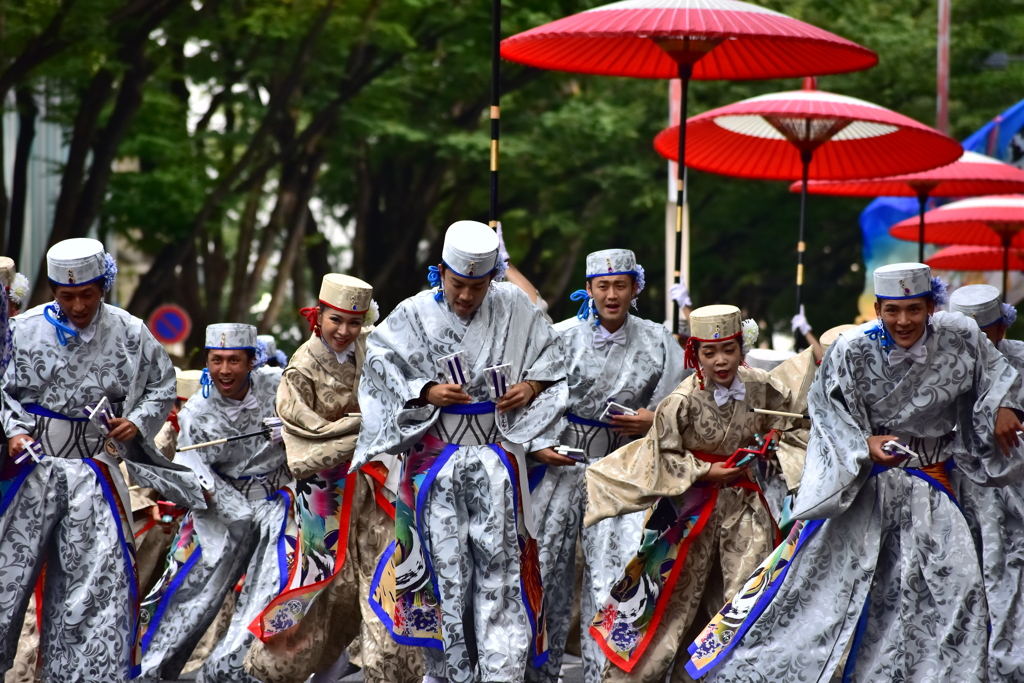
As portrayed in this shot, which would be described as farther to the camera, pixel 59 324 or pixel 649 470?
pixel 649 470

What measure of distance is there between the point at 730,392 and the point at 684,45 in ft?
6.77

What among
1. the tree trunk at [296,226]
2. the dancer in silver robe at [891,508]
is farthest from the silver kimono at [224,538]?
the tree trunk at [296,226]

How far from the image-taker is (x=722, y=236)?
776 inches

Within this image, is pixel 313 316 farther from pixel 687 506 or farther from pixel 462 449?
pixel 687 506

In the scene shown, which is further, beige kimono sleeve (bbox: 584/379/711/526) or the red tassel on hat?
the red tassel on hat

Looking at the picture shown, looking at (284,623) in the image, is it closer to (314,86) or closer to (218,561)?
(218,561)

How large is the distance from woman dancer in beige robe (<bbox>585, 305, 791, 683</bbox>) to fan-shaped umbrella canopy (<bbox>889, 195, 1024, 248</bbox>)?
478 centimetres

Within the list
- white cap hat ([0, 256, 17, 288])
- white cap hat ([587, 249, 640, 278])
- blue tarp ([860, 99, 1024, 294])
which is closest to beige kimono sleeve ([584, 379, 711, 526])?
white cap hat ([587, 249, 640, 278])

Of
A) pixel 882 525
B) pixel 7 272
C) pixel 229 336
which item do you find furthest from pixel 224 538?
pixel 882 525

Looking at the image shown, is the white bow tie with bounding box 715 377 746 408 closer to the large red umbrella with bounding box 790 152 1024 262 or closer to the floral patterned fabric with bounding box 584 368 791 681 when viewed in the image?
the floral patterned fabric with bounding box 584 368 791 681

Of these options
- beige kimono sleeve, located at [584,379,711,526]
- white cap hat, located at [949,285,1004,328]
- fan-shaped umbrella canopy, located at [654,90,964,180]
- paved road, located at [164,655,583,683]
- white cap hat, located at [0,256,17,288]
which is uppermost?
fan-shaped umbrella canopy, located at [654,90,964,180]

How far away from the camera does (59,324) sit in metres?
6.05

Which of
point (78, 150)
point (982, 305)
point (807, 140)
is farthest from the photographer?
point (78, 150)

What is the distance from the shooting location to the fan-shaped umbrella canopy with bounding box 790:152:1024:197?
10.2 m
